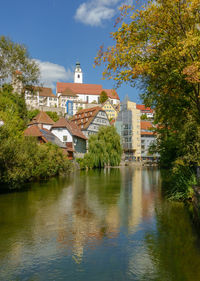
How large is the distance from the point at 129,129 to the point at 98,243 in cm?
9318

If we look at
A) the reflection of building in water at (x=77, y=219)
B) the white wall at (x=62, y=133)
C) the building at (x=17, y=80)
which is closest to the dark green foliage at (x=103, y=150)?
the white wall at (x=62, y=133)

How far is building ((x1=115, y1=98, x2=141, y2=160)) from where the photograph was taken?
102000mm

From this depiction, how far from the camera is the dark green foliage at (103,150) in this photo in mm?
59500

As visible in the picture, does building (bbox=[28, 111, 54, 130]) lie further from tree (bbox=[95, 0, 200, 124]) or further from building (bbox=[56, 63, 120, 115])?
building (bbox=[56, 63, 120, 115])

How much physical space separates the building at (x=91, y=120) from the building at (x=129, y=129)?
59.6 ft

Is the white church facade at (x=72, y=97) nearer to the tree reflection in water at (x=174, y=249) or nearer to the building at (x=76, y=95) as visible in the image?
the building at (x=76, y=95)

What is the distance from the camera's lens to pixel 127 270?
291 inches

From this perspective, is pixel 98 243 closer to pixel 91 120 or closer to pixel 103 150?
pixel 103 150

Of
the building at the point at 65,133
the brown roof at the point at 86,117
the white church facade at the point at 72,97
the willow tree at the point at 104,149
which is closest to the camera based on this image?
the willow tree at the point at 104,149

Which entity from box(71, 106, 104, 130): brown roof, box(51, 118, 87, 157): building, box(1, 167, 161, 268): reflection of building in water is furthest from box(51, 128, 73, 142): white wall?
box(1, 167, 161, 268): reflection of building in water

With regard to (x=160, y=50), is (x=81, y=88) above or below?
above

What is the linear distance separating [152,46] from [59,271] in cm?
1030

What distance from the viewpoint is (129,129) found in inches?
4011

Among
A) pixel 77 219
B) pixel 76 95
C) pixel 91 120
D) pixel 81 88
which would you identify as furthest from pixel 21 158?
pixel 81 88
